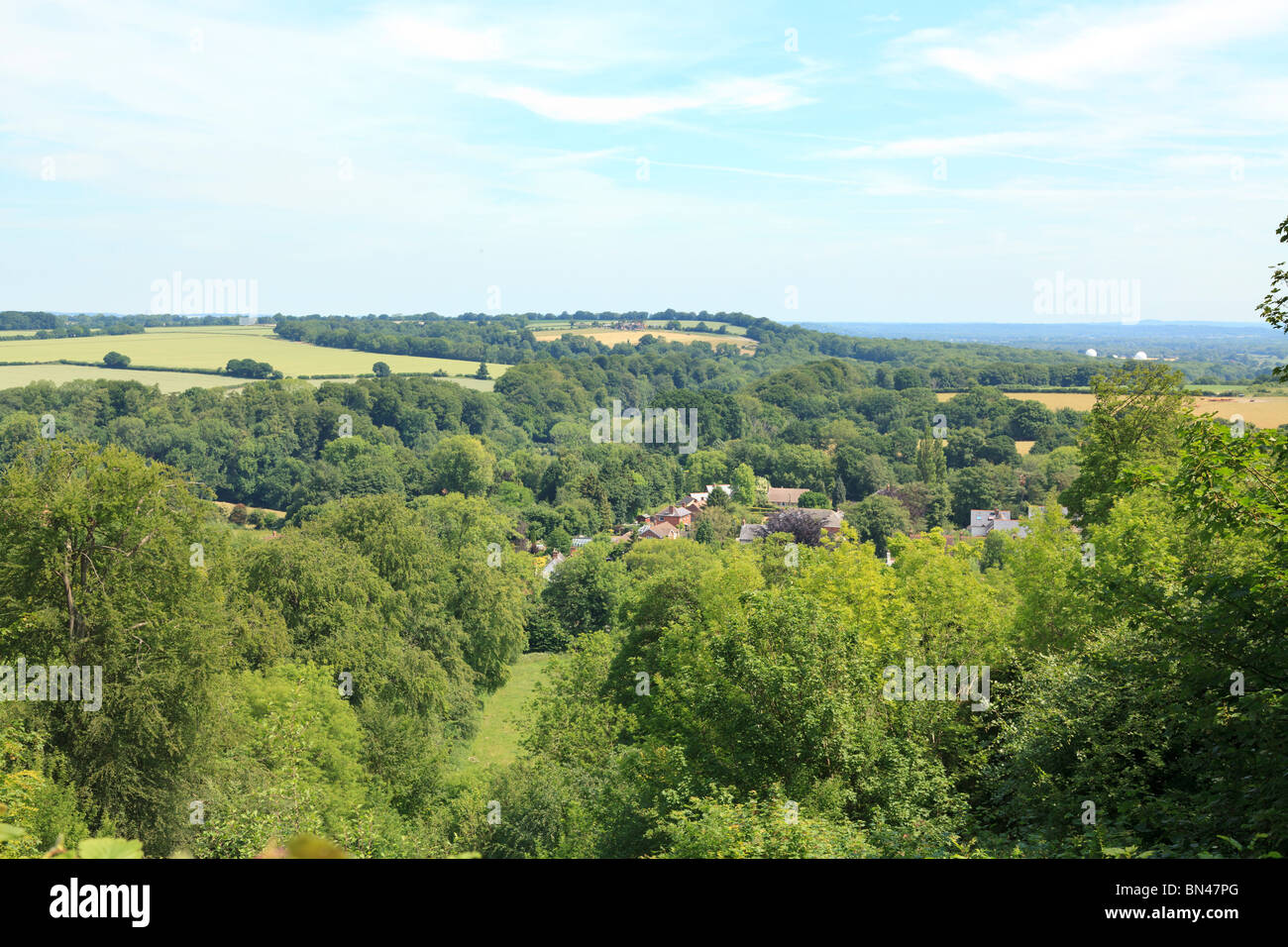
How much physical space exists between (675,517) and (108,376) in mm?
106012

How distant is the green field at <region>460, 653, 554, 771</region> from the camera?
36250mm

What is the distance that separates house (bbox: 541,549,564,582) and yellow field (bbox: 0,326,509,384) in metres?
91.5

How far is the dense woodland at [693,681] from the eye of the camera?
431 inches

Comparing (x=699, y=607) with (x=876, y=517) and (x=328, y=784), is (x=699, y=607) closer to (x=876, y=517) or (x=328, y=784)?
(x=328, y=784)

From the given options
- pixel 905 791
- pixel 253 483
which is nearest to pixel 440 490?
pixel 253 483

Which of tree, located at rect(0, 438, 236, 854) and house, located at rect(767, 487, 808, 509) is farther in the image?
house, located at rect(767, 487, 808, 509)

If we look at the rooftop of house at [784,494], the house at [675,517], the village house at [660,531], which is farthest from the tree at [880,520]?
the rooftop of house at [784,494]

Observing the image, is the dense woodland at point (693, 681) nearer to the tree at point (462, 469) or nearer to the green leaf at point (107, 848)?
the green leaf at point (107, 848)

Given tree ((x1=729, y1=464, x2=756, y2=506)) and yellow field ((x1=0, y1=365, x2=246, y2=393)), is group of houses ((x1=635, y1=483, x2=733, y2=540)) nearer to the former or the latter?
tree ((x1=729, y1=464, x2=756, y2=506))
